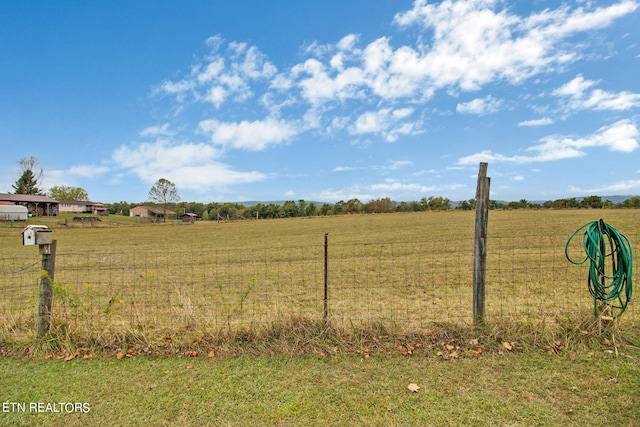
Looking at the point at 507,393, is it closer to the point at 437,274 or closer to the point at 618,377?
the point at 618,377

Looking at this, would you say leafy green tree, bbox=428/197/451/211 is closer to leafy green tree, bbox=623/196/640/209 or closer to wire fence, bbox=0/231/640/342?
leafy green tree, bbox=623/196/640/209

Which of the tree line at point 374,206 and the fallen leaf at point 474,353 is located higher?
the tree line at point 374,206

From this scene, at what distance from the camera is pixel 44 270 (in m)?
3.71

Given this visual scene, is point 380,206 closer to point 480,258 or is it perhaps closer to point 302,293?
point 302,293

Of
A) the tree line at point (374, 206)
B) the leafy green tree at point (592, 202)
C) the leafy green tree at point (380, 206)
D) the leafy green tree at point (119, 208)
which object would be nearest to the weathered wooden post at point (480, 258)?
the tree line at point (374, 206)

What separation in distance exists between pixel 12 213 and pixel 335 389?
6815 centimetres

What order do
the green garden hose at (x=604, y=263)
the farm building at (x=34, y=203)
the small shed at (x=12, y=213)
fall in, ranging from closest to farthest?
the green garden hose at (x=604, y=263), the small shed at (x=12, y=213), the farm building at (x=34, y=203)

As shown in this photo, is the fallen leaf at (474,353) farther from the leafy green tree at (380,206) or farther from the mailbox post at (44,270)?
the leafy green tree at (380,206)

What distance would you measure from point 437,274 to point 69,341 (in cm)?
847

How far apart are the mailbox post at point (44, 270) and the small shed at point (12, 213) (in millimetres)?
61693

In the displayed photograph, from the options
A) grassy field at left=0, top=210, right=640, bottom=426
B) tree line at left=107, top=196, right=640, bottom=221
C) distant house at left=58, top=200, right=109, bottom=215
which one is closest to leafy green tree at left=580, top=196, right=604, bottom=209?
tree line at left=107, top=196, right=640, bottom=221

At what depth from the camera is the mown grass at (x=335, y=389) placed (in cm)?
255

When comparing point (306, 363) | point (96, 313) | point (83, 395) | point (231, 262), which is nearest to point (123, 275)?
point (231, 262)

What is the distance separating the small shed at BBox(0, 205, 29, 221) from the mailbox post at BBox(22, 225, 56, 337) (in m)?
61.7
